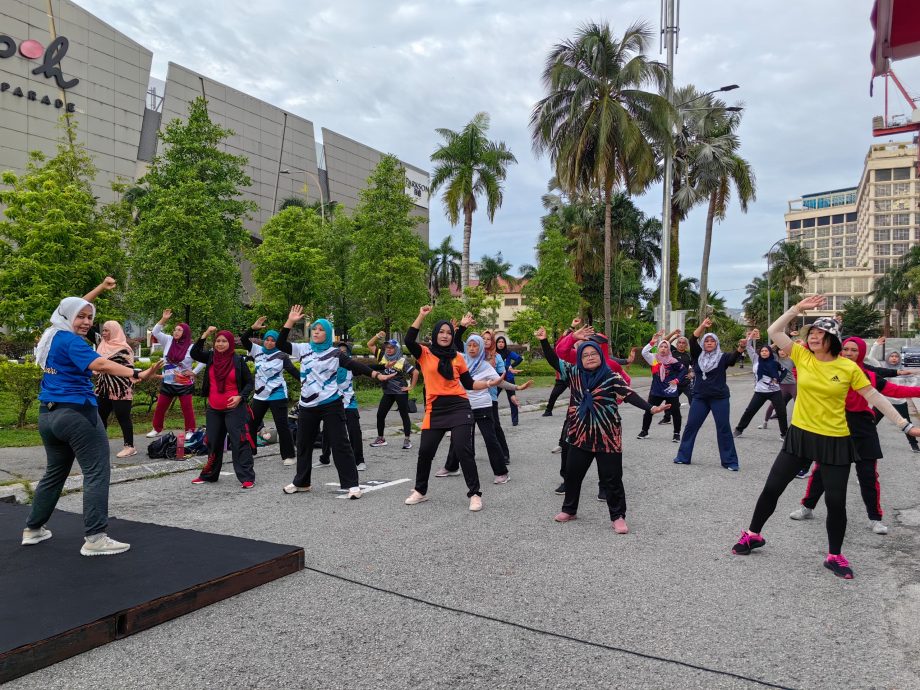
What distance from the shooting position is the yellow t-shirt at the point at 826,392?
4.63 m

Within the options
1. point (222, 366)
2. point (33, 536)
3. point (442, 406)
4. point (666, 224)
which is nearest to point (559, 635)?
point (442, 406)

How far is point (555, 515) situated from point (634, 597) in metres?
2.10

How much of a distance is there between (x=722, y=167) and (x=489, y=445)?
3306 cm

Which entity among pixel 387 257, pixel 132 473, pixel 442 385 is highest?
pixel 387 257

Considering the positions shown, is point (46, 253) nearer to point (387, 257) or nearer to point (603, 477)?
point (387, 257)

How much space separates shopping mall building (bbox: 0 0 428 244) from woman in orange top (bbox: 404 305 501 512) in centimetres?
2214

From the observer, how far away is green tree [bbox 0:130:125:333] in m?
13.3

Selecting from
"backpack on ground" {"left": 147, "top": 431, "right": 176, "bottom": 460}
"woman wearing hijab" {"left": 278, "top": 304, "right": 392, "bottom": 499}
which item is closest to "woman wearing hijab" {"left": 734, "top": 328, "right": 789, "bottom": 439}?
"woman wearing hijab" {"left": 278, "top": 304, "right": 392, "bottom": 499}

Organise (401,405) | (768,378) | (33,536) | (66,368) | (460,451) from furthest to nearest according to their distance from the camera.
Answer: (768,378), (401,405), (460,451), (33,536), (66,368)

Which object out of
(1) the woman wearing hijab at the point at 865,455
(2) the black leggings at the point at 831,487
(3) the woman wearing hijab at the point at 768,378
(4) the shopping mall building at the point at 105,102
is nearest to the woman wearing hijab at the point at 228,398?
(2) the black leggings at the point at 831,487

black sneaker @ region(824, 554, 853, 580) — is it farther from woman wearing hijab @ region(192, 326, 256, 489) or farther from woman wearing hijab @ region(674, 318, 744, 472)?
woman wearing hijab @ region(192, 326, 256, 489)

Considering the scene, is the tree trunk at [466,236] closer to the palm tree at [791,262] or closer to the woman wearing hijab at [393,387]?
the woman wearing hijab at [393,387]

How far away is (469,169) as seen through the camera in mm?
33375

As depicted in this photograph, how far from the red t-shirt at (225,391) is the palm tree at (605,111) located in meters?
22.7
